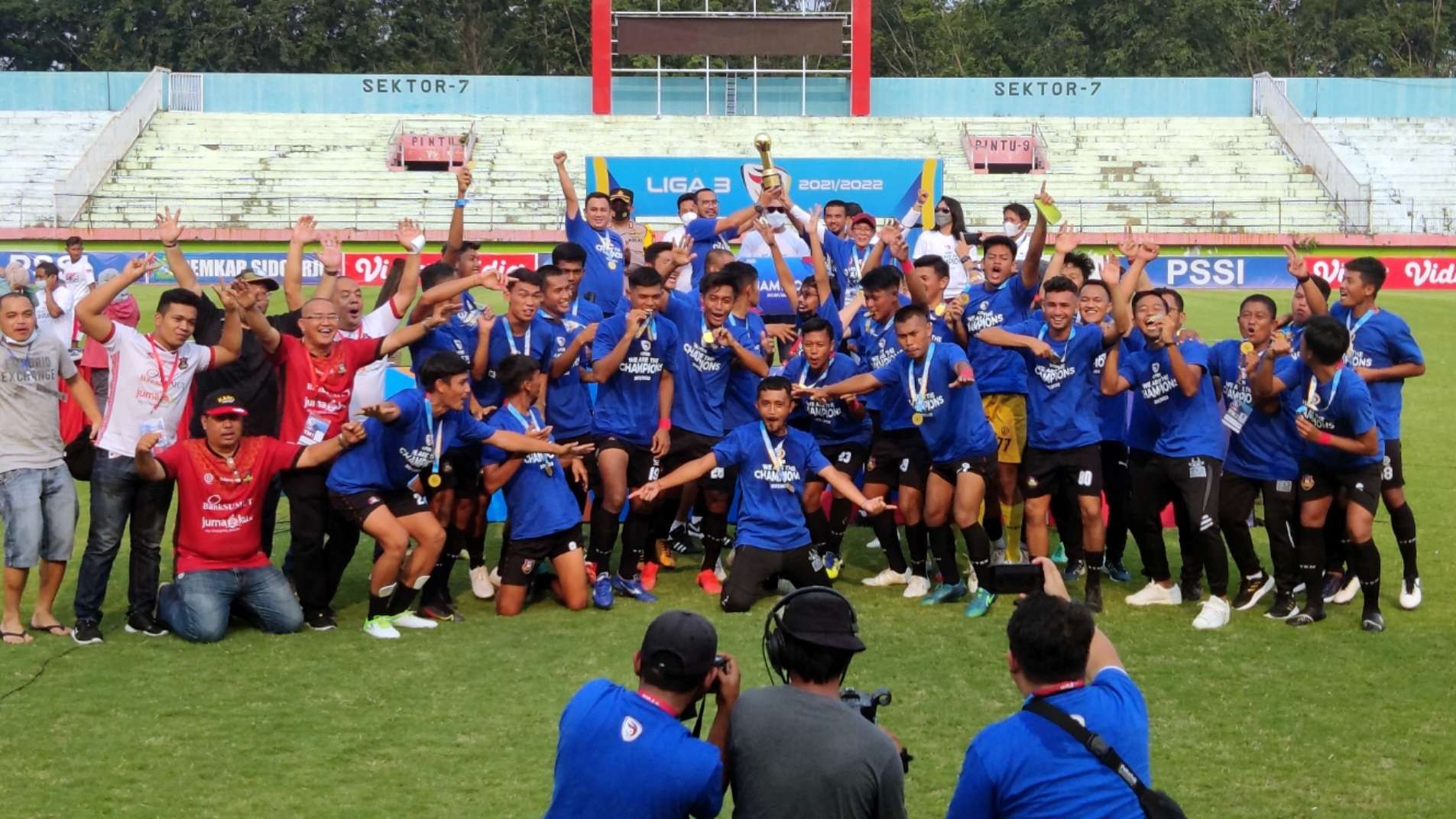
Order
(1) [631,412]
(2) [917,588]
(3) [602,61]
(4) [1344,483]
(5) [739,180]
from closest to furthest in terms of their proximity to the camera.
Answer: (4) [1344,483]
(2) [917,588]
(1) [631,412]
(5) [739,180]
(3) [602,61]

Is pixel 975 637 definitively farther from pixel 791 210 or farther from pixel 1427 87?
pixel 1427 87

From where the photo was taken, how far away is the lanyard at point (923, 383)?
401 inches

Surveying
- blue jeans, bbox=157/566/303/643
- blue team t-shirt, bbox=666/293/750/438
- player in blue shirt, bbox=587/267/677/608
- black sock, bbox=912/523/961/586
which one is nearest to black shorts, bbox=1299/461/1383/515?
black sock, bbox=912/523/961/586

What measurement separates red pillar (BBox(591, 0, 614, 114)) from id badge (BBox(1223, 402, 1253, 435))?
42.4 meters

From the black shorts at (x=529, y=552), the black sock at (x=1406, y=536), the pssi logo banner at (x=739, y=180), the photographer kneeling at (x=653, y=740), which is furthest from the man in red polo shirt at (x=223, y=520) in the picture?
the pssi logo banner at (x=739, y=180)

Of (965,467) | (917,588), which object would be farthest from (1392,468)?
(917,588)

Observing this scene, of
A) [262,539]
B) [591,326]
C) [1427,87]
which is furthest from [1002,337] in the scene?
[1427,87]

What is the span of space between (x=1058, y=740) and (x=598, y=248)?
A: 32.1 ft

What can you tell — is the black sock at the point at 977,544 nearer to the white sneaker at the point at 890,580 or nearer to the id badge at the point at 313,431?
the white sneaker at the point at 890,580

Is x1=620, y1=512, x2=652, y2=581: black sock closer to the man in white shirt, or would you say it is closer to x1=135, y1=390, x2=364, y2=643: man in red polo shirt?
x1=135, y1=390, x2=364, y2=643: man in red polo shirt

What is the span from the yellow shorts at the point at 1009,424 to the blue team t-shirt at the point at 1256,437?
1.38 m

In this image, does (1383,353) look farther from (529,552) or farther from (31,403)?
(31,403)

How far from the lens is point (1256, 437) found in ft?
32.4

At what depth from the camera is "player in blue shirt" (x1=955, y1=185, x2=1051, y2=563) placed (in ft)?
35.2
